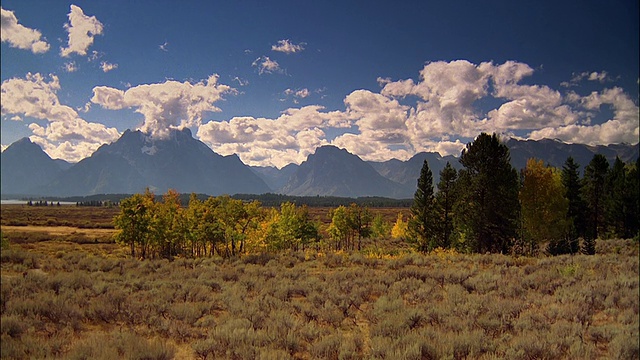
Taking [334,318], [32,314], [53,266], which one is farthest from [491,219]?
[53,266]

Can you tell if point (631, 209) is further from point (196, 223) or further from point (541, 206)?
point (196, 223)

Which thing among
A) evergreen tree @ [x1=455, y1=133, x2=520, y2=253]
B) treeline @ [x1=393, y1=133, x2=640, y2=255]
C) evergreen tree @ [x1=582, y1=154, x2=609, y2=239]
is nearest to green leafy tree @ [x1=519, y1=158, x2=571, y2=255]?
treeline @ [x1=393, y1=133, x2=640, y2=255]

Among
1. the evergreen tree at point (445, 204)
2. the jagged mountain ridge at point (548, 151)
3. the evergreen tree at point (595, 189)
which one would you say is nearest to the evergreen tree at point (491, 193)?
the jagged mountain ridge at point (548, 151)

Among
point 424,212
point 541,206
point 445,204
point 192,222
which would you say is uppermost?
point 541,206

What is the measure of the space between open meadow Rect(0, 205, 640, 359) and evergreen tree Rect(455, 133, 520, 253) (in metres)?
9.98

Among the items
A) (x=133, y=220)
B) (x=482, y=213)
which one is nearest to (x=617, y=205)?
(x=482, y=213)

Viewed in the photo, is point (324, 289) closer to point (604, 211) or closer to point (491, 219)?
point (491, 219)

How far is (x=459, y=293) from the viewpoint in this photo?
11.3 m

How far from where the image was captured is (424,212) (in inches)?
1537

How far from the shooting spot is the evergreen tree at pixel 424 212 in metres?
38.7

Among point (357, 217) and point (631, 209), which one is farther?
point (357, 217)

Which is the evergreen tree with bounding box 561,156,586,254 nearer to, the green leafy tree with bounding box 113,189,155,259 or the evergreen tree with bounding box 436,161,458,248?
the evergreen tree with bounding box 436,161,458,248

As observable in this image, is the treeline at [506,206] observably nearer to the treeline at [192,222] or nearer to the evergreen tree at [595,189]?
the evergreen tree at [595,189]

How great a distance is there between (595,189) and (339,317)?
156 feet
